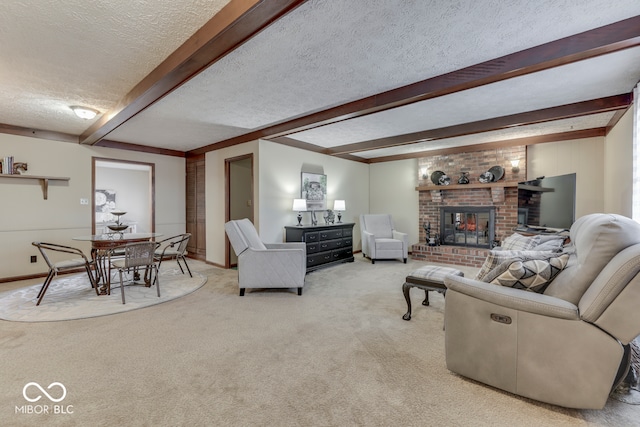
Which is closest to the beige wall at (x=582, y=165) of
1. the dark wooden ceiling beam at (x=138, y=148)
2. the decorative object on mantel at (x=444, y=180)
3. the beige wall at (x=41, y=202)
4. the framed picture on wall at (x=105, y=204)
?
the decorative object on mantel at (x=444, y=180)

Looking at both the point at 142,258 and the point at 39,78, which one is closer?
the point at 39,78

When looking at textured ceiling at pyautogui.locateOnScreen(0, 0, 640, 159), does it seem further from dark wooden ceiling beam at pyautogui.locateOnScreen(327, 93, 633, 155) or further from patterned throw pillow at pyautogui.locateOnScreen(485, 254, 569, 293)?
patterned throw pillow at pyautogui.locateOnScreen(485, 254, 569, 293)

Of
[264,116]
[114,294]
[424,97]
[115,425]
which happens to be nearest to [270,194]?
[264,116]

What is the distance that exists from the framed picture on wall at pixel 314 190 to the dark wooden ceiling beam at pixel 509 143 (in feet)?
6.60

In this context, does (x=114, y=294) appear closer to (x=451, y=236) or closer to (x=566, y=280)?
(x=566, y=280)

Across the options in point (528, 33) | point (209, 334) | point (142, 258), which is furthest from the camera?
point (142, 258)

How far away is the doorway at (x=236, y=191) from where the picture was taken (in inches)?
Result: 215

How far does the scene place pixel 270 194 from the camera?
16.6 ft

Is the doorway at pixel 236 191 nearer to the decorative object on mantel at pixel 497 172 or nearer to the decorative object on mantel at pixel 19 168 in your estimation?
the decorative object on mantel at pixel 19 168

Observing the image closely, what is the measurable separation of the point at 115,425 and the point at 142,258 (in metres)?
2.42

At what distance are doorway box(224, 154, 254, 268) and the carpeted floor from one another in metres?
2.31

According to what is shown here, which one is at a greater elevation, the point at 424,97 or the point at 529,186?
the point at 424,97

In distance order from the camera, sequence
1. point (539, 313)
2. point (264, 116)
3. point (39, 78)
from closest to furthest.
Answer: point (539, 313) → point (39, 78) → point (264, 116)

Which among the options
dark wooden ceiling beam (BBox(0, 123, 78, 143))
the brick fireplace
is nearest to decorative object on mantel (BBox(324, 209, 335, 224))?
the brick fireplace
